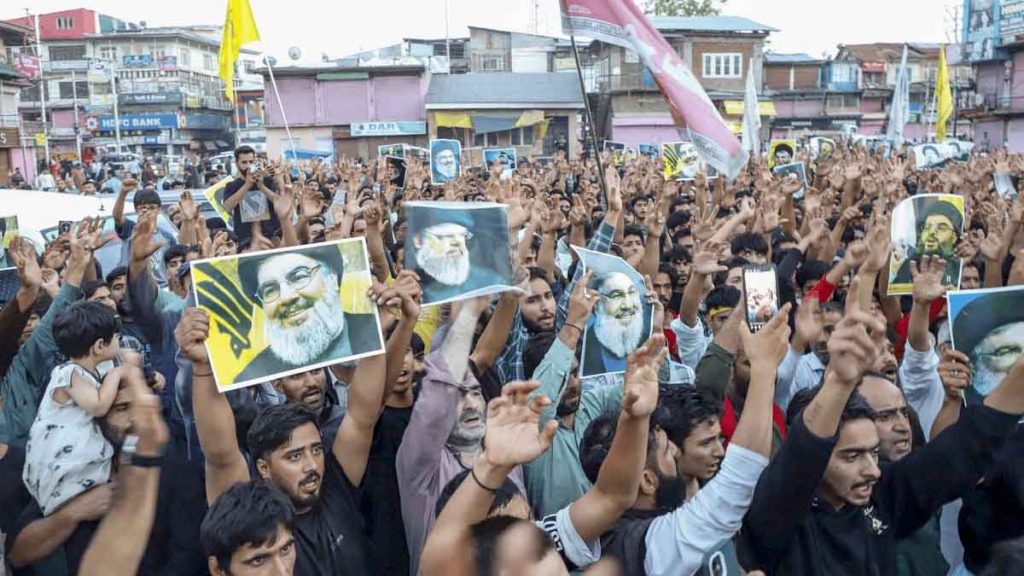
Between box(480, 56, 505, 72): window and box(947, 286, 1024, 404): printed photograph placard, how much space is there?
163 feet

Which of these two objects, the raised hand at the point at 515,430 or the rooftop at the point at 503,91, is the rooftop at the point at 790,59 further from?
the raised hand at the point at 515,430

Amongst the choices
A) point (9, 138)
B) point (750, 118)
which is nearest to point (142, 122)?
point (9, 138)

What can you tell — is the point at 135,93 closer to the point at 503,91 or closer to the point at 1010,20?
the point at 503,91

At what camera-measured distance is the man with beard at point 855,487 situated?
2975 millimetres

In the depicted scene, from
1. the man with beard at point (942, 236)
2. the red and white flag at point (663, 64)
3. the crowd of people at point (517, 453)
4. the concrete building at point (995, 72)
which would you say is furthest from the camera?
the concrete building at point (995, 72)

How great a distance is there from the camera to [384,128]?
4247cm

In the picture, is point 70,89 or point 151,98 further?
point 70,89

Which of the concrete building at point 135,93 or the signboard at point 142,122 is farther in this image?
the concrete building at point 135,93

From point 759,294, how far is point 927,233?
1.71m

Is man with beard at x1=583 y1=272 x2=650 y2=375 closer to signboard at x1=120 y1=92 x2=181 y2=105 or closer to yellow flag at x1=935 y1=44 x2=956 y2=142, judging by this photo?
yellow flag at x1=935 y1=44 x2=956 y2=142

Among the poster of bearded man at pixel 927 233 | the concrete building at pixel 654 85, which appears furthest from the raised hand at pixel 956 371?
the concrete building at pixel 654 85

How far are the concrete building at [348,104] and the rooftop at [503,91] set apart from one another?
91 cm

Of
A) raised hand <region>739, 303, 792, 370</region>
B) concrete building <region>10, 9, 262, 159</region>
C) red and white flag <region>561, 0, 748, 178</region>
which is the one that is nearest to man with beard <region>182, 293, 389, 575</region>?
raised hand <region>739, 303, 792, 370</region>

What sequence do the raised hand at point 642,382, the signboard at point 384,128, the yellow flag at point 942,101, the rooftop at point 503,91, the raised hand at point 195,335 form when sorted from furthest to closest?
the rooftop at point 503,91
the signboard at point 384,128
the yellow flag at point 942,101
the raised hand at point 195,335
the raised hand at point 642,382
